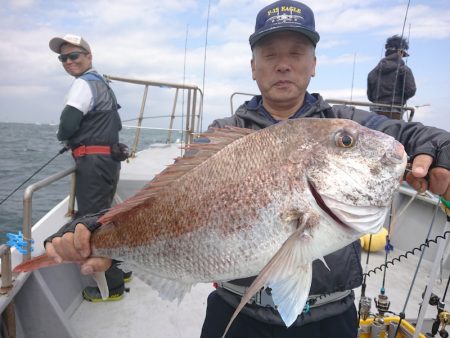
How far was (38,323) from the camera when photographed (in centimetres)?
244

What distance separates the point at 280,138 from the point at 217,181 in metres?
0.29

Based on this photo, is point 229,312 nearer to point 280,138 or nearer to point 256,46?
point 280,138

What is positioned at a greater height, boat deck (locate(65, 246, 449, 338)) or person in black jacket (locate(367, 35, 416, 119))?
person in black jacket (locate(367, 35, 416, 119))

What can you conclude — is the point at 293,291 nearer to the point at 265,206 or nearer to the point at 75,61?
the point at 265,206

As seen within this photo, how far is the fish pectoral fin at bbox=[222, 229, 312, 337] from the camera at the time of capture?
1.18m

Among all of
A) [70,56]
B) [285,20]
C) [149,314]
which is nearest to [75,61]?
[70,56]

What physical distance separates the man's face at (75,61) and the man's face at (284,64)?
116 inches

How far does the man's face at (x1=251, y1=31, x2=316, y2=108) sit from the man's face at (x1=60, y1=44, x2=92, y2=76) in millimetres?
2944

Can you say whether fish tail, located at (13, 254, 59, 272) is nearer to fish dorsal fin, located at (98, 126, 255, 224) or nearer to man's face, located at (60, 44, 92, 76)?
fish dorsal fin, located at (98, 126, 255, 224)

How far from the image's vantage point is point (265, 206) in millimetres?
1259

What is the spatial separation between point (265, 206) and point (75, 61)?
363 centimetres

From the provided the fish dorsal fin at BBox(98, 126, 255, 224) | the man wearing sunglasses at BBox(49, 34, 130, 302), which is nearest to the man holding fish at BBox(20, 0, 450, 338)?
the fish dorsal fin at BBox(98, 126, 255, 224)

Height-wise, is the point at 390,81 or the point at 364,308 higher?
the point at 390,81

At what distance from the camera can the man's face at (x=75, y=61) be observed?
160 inches
